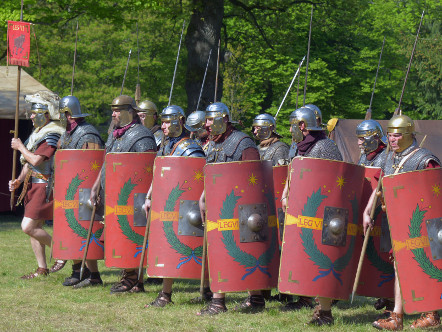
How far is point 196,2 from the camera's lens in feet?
51.6

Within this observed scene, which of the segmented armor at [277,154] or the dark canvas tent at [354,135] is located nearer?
the segmented armor at [277,154]

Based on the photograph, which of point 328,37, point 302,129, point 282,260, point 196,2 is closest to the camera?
point 282,260

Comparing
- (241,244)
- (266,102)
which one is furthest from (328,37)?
(241,244)

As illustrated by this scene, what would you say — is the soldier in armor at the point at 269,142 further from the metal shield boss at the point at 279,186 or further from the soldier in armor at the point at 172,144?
Answer: the soldier in armor at the point at 172,144

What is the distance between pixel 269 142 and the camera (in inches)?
336

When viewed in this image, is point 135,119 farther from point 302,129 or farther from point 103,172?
point 302,129

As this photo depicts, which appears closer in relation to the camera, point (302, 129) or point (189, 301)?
point (302, 129)

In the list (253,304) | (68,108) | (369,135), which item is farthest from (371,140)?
→ (68,108)

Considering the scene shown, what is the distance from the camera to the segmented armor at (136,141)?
7.69 metres

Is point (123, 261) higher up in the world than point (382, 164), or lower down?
lower down

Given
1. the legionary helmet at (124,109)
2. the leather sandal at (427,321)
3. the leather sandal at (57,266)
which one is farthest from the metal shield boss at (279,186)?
the leather sandal at (57,266)

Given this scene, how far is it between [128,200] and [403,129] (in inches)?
104

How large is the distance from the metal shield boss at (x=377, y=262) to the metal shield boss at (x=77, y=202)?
2728mm

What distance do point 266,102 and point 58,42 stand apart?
8.30 metres
